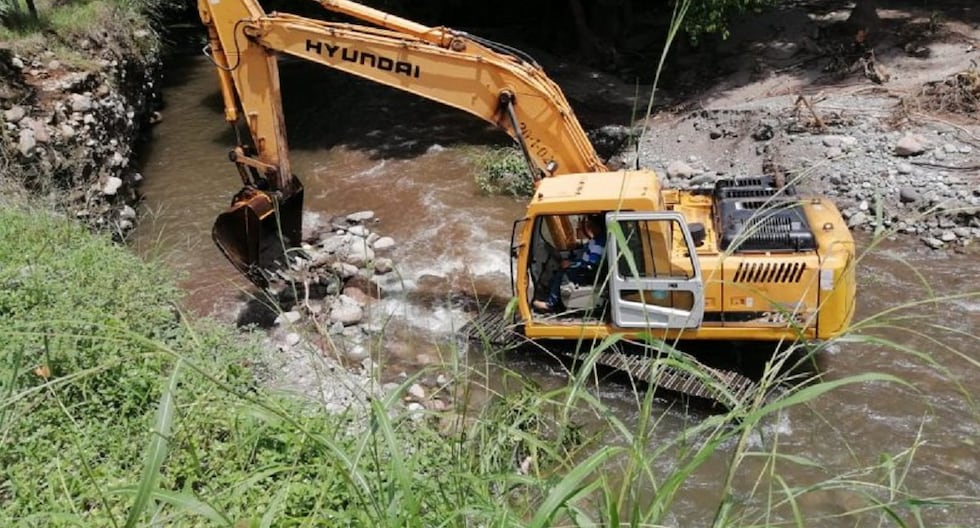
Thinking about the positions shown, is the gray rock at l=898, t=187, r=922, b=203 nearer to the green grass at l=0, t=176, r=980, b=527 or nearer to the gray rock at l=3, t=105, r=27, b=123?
the green grass at l=0, t=176, r=980, b=527

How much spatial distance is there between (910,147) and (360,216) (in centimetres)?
709

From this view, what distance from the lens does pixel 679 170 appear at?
37.4 ft

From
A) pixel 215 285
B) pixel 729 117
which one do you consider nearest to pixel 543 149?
pixel 215 285

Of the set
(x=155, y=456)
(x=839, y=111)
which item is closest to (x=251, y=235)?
(x=155, y=456)

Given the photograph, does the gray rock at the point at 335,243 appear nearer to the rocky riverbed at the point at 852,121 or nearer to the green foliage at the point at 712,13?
the rocky riverbed at the point at 852,121

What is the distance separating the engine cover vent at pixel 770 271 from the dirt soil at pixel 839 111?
2.16 meters

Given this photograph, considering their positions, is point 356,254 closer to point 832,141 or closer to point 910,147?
point 832,141

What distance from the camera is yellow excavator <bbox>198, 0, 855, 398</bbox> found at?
6172 mm

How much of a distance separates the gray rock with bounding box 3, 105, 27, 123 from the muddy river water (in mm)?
1920

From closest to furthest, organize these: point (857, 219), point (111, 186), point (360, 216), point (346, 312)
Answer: point (346, 312) → point (857, 219) → point (111, 186) → point (360, 216)

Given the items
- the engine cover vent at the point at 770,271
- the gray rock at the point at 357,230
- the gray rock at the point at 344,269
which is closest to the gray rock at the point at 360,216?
the gray rock at the point at 357,230

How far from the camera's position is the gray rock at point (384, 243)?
32.3ft

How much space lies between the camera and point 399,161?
1298cm

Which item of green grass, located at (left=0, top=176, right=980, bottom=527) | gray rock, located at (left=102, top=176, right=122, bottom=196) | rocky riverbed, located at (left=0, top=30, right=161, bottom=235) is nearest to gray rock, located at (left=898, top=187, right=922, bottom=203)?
green grass, located at (left=0, top=176, right=980, bottom=527)
